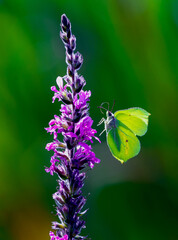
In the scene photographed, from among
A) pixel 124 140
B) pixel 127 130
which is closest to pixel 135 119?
pixel 127 130

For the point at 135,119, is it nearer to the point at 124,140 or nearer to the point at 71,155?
the point at 124,140

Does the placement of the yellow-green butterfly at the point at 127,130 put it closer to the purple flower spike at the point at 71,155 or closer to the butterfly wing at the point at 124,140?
the butterfly wing at the point at 124,140

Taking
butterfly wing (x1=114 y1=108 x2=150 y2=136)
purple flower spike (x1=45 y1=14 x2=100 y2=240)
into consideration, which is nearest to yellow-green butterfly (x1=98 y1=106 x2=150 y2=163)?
butterfly wing (x1=114 y1=108 x2=150 y2=136)

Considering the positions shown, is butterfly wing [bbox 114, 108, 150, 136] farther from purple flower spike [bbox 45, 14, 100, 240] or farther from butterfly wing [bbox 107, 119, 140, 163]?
purple flower spike [bbox 45, 14, 100, 240]

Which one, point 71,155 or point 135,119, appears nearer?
point 71,155

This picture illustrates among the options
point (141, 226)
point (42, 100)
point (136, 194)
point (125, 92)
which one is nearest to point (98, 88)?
point (125, 92)

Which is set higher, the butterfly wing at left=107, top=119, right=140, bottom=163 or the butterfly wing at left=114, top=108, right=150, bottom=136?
the butterfly wing at left=114, top=108, right=150, bottom=136

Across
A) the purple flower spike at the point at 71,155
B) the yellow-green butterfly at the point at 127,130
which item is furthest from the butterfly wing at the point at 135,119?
the purple flower spike at the point at 71,155
